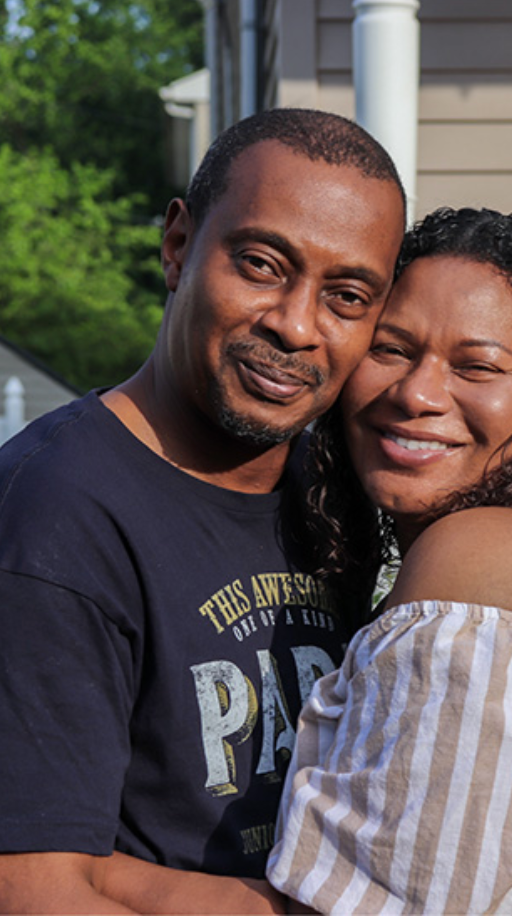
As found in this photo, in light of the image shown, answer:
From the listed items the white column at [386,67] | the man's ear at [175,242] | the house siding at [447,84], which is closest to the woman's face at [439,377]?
the man's ear at [175,242]

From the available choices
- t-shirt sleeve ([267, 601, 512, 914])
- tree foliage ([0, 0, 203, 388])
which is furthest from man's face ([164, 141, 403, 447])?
tree foliage ([0, 0, 203, 388])

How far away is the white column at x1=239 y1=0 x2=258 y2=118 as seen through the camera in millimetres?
7086

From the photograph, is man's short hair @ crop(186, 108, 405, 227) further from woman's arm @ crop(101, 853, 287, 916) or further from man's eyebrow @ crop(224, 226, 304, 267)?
woman's arm @ crop(101, 853, 287, 916)

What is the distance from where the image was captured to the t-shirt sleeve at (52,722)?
1804 millimetres

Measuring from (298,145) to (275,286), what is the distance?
26 centimetres

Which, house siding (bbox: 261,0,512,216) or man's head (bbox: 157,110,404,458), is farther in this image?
house siding (bbox: 261,0,512,216)

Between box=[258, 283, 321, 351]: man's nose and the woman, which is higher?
box=[258, 283, 321, 351]: man's nose

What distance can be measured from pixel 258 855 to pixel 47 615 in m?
0.57

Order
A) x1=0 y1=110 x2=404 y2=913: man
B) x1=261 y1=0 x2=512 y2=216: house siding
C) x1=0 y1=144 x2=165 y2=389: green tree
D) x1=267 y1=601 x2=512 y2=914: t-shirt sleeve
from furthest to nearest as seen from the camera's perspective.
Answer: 1. x1=0 y1=144 x2=165 y2=389: green tree
2. x1=261 y1=0 x2=512 y2=216: house siding
3. x1=0 y1=110 x2=404 y2=913: man
4. x1=267 y1=601 x2=512 y2=914: t-shirt sleeve

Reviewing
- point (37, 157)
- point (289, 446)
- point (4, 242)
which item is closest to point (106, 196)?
point (37, 157)

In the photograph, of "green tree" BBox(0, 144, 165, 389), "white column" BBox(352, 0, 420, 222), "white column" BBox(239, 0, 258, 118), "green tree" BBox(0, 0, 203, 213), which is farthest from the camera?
"green tree" BBox(0, 0, 203, 213)

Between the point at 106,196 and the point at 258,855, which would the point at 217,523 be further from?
the point at 106,196

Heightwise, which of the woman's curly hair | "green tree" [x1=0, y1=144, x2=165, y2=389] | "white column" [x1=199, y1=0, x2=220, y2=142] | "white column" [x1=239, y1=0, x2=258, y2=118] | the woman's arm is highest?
the woman's curly hair

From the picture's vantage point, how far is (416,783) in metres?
1.74
